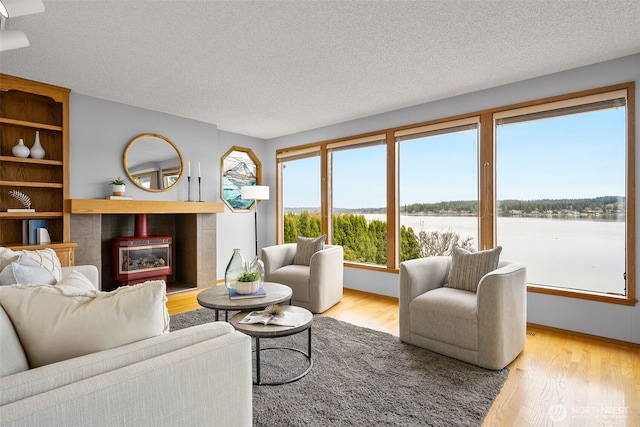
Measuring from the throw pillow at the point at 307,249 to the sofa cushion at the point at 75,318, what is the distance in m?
2.97

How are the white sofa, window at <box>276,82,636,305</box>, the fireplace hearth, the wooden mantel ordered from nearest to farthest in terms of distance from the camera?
1. the white sofa
2. window at <box>276,82,636,305</box>
3. the wooden mantel
4. the fireplace hearth

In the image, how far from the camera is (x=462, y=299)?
2.55m

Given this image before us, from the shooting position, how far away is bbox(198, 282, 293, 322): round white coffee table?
92.9 inches

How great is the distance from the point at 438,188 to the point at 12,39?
4.01 meters

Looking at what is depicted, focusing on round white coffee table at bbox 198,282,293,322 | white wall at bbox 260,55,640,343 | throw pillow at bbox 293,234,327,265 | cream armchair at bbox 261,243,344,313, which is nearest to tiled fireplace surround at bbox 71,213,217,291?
cream armchair at bbox 261,243,344,313

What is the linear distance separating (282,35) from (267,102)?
153cm

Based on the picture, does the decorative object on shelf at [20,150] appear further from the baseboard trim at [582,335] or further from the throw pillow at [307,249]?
the baseboard trim at [582,335]

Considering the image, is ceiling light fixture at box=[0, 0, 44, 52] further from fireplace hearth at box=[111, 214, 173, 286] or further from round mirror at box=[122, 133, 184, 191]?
fireplace hearth at box=[111, 214, 173, 286]

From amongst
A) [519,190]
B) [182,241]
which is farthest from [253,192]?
[519,190]

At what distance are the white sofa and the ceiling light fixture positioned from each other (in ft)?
5.93

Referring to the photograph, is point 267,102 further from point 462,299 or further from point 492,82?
point 462,299

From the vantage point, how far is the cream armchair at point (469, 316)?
2.30m

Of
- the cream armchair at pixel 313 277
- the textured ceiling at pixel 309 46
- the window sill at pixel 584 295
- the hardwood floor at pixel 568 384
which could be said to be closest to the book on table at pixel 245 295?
the cream armchair at pixel 313 277

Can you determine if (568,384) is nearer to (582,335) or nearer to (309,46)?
(582,335)
